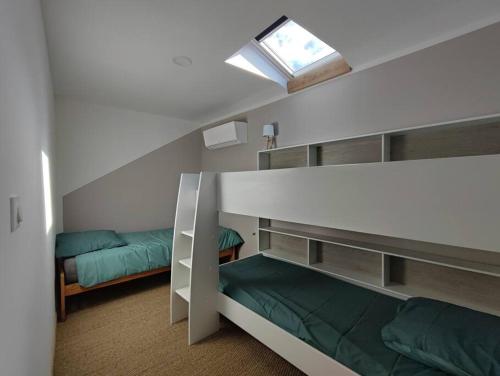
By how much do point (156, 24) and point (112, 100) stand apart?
2.04 meters

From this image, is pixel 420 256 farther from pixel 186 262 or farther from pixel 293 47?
pixel 293 47

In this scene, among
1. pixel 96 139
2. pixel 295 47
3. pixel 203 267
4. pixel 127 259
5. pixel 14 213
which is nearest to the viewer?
pixel 14 213

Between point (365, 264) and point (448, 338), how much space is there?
110 cm

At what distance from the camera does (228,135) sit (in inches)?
140

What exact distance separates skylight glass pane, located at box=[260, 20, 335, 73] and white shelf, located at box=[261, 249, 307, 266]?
220 centimetres

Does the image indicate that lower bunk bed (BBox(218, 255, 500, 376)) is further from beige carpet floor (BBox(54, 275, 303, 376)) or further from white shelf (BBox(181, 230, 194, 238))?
white shelf (BBox(181, 230, 194, 238))

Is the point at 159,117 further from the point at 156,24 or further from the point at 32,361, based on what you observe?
the point at 32,361

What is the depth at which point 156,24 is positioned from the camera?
5.81 ft

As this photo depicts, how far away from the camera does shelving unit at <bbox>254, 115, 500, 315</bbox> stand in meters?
1.67

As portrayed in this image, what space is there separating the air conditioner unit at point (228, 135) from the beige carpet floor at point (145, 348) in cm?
232

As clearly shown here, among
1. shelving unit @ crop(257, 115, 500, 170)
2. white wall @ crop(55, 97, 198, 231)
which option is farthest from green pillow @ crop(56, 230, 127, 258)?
shelving unit @ crop(257, 115, 500, 170)

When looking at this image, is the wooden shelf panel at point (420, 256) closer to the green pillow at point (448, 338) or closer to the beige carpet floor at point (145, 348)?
the green pillow at point (448, 338)

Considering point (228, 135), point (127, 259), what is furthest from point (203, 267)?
point (228, 135)

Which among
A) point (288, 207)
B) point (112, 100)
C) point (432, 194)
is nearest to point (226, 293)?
point (288, 207)
